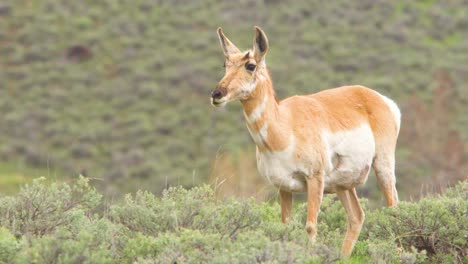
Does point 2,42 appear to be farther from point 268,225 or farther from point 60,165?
point 268,225

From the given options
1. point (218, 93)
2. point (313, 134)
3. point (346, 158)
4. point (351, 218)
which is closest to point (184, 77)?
point (351, 218)

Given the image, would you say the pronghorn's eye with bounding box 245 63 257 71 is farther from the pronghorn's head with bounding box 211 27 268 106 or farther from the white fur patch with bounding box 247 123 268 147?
the white fur patch with bounding box 247 123 268 147

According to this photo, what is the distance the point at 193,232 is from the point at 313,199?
162 cm

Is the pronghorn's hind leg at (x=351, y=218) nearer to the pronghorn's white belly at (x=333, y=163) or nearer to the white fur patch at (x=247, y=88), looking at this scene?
the pronghorn's white belly at (x=333, y=163)

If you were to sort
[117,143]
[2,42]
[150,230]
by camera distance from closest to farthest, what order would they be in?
[150,230] < [117,143] < [2,42]

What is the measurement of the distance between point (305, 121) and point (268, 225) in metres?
1.25

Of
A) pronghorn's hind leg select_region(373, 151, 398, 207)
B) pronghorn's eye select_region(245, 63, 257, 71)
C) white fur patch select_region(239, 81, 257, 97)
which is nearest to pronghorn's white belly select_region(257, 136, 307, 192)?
white fur patch select_region(239, 81, 257, 97)

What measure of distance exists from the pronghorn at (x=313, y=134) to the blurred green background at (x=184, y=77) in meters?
22.5

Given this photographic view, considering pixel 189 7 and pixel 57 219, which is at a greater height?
pixel 57 219

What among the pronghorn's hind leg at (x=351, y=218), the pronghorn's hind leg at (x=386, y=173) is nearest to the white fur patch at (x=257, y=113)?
the pronghorn's hind leg at (x=351, y=218)

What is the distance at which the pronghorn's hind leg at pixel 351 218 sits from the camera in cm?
881

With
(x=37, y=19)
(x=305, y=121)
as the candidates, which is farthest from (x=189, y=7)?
(x=305, y=121)

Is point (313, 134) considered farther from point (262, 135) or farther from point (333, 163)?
point (262, 135)

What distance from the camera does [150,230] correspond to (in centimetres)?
783
